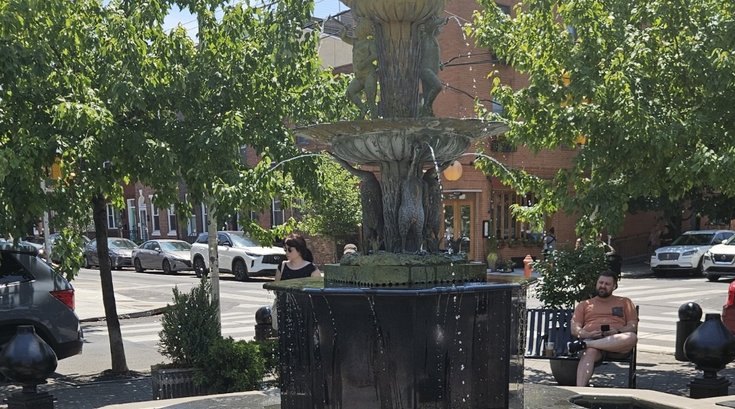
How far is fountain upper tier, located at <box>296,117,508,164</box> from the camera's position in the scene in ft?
18.2

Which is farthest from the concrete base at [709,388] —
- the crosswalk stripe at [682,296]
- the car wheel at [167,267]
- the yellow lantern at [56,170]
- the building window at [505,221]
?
the car wheel at [167,267]

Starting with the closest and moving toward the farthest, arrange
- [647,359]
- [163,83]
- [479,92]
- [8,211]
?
1. [8,211]
2. [163,83]
3. [647,359]
4. [479,92]

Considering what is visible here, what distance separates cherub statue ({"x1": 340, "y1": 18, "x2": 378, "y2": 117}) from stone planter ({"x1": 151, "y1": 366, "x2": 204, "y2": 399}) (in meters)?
3.00

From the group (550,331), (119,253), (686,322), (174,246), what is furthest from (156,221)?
(550,331)

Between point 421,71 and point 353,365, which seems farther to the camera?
point 421,71

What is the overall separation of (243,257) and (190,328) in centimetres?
1986

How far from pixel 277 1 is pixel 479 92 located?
21.6 metres

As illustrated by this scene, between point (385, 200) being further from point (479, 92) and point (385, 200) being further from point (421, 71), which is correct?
point (479, 92)

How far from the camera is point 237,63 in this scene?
927cm

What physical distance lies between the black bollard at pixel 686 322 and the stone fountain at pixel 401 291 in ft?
16.2

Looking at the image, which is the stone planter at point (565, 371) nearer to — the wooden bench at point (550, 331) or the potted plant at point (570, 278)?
the wooden bench at point (550, 331)

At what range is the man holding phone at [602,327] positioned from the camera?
7703 mm

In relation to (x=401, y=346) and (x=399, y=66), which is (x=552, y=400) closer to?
(x=401, y=346)

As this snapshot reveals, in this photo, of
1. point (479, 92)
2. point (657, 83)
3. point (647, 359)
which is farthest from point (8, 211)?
point (479, 92)
